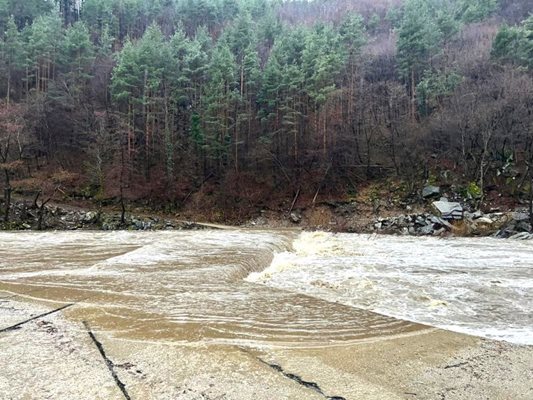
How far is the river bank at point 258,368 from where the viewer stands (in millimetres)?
3486

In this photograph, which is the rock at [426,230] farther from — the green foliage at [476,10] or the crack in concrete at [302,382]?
the green foliage at [476,10]

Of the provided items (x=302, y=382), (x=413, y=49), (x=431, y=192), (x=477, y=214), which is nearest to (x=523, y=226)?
(x=477, y=214)

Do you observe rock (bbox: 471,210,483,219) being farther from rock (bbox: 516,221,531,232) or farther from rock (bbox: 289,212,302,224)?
rock (bbox: 289,212,302,224)

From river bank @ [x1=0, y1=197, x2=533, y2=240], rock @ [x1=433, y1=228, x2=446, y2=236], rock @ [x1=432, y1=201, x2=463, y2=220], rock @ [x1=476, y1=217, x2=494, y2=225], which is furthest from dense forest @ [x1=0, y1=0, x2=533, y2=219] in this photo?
rock @ [x1=433, y1=228, x2=446, y2=236]

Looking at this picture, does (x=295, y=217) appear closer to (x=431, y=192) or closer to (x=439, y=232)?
(x=431, y=192)

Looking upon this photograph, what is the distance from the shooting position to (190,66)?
36.8 meters

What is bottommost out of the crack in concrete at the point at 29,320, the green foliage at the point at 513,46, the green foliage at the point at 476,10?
the crack in concrete at the point at 29,320

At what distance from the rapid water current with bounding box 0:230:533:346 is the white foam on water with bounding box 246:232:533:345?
0.03 m

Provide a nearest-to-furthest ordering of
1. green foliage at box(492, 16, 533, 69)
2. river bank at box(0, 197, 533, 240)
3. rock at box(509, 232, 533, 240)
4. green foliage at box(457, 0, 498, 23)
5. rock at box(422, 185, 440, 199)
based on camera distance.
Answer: rock at box(509, 232, 533, 240), river bank at box(0, 197, 533, 240), rock at box(422, 185, 440, 199), green foliage at box(492, 16, 533, 69), green foliage at box(457, 0, 498, 23)

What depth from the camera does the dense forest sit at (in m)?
29.1

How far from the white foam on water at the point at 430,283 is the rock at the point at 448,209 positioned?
8.84m

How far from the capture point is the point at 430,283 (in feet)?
27.9

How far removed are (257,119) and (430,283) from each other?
30890 millimetres

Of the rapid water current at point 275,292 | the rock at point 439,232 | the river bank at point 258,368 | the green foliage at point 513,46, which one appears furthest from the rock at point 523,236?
the green foliage at point 513,46
